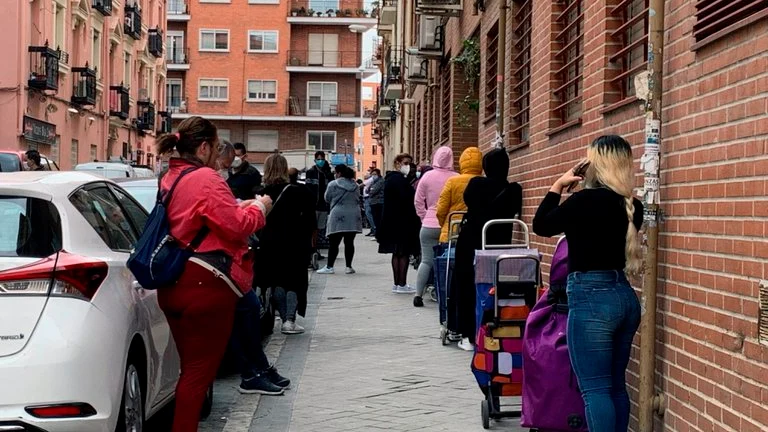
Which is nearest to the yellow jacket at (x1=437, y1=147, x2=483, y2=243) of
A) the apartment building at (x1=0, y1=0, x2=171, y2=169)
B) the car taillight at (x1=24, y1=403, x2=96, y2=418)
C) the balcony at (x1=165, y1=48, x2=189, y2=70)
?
the car taillight at (x1=24, y1=403, x2=96, y2=418)

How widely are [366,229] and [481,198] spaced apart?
91.6 ft

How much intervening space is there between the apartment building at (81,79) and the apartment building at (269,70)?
13.2 meters

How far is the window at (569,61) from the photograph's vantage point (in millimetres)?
8648

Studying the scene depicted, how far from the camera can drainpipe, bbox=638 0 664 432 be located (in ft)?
18.5

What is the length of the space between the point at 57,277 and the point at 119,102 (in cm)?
3972

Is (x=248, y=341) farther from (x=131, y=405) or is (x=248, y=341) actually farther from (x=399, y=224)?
(x=399, y=224)

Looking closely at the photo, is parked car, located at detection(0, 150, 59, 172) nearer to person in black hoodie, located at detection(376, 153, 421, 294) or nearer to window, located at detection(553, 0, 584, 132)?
person in black hoodie, located at detection(376, 153, 421, 294)

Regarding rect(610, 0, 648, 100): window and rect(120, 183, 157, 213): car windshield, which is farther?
rect(120, 183, 157, 213): car windshield

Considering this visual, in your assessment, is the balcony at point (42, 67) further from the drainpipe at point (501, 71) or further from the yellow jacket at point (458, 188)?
the yellow jacket at point (458, 188)

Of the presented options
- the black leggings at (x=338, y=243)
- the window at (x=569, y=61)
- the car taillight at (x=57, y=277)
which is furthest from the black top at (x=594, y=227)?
the black leggings at (x=338, y=243)

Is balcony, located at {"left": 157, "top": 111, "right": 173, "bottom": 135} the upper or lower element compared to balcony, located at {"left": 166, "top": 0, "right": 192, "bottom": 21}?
lower

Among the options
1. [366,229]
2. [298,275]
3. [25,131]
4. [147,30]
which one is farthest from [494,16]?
[147,30]

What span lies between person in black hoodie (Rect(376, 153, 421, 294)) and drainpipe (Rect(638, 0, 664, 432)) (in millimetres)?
9075

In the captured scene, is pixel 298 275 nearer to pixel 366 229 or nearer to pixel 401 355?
pixel 401 355
